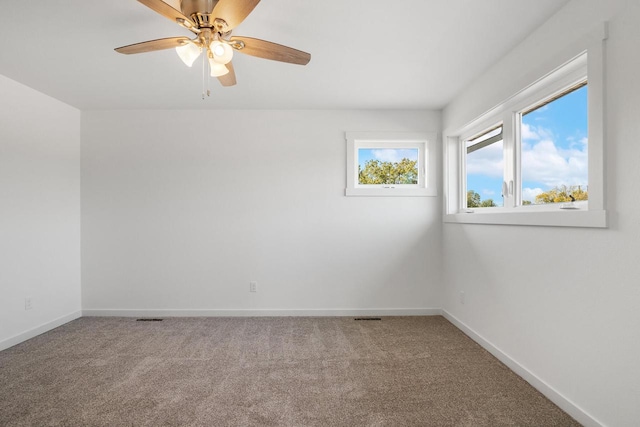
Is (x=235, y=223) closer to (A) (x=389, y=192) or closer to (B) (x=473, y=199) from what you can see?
(A) (x=389, y=192)

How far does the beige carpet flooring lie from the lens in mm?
1924

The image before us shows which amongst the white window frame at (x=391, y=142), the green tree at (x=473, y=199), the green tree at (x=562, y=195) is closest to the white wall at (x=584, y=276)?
Result: the green tree at (x=562, y=195)

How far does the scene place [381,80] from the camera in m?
3.01

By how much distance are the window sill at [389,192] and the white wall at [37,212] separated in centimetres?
306

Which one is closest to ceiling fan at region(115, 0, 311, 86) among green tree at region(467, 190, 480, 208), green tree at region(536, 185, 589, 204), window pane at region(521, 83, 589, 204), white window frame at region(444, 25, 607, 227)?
white window frame at region(444, 25, 607, 227)

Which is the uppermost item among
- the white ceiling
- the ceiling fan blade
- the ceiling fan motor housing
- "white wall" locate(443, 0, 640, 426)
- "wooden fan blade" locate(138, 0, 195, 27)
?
the white ceiling

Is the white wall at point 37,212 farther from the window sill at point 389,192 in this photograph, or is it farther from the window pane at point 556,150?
the window pane at point 556,150

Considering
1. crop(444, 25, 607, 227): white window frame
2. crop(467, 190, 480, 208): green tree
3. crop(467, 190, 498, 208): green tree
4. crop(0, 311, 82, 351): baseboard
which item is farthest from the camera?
crop(467, 190, 480, 208): green tree

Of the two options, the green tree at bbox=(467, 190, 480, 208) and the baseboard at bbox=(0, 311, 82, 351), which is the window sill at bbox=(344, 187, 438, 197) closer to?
the green tree at bbox=(467, 190, 480, 208)

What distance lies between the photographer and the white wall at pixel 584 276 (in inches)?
61.9

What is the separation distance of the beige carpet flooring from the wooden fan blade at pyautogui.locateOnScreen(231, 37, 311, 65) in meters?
2.07

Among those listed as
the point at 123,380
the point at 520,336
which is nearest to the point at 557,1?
the point at 520,336

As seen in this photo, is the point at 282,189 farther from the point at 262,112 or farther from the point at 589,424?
the point at 589,424

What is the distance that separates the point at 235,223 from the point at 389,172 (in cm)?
189
